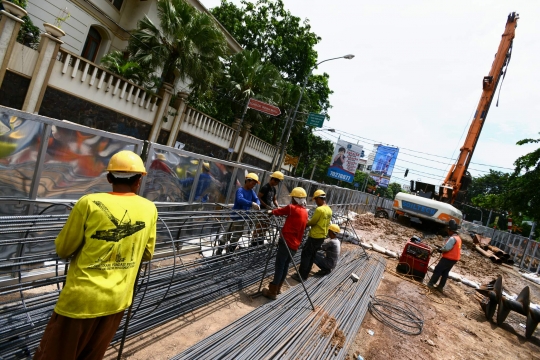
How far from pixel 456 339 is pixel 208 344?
4.54 metres

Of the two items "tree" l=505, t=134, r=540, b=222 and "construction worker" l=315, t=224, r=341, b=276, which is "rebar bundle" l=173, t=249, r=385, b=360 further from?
"tree" l=505, t=134, r=540, b=222

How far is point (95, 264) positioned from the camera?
1738 mm

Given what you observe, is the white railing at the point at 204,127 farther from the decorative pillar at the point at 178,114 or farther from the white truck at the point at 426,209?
the white truck at the point at 426,209

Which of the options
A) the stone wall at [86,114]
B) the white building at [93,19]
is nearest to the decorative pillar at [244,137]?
the white building at [93,19]

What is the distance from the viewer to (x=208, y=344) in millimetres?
2959

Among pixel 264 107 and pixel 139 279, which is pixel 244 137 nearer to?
pixel 264 107

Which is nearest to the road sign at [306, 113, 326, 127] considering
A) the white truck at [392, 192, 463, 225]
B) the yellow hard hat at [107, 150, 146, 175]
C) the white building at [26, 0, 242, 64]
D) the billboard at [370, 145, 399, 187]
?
the white truck at [392, 192, 463, 225]

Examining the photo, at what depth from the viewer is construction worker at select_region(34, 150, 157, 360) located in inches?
67.2

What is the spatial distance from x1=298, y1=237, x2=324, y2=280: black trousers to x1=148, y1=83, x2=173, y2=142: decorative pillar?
905cm

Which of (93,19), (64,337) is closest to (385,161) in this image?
(93,19)

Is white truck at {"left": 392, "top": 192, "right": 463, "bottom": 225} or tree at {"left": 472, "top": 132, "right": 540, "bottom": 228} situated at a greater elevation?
tree at {"left": 472, "top": 132, "right": 540, "bottom": 228}

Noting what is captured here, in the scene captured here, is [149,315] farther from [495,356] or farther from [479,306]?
[479,306]

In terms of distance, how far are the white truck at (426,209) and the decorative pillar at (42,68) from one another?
1529cm

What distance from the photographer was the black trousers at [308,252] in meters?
5.62
